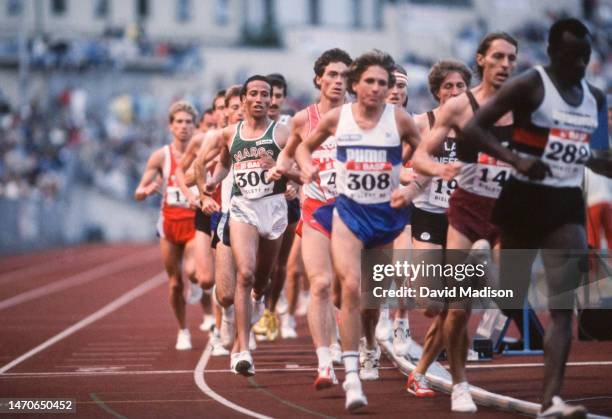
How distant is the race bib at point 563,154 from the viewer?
329 inches

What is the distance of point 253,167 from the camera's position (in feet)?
39.1

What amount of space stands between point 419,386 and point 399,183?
5.14 feet

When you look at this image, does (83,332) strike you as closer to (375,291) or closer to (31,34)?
(375,291)

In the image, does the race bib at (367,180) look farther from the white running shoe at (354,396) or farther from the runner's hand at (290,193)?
the runner's hand at (290,193)

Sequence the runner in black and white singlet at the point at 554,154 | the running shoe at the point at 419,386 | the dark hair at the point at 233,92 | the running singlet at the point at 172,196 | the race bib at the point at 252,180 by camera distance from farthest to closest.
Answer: the running singlet at the point at 172,196 < the dark hair at the point at 233,92 < the race bib at the point at 252,180 < the running shoe at the point at 419,386 < the runner in black and white singlet at the point at 554,154

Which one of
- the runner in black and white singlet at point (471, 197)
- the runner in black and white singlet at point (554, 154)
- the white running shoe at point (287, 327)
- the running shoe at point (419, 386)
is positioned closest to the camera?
the runner in black and white singlet at point (554, 154)

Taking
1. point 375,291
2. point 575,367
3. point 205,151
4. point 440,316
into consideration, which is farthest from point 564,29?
point 205,151

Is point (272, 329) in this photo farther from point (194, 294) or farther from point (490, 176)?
point (490, 176)

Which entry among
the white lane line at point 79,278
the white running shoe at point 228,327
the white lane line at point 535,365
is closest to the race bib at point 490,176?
the white lane line at point 535,365

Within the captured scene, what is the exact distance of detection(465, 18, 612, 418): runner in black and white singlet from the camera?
8.29 meters

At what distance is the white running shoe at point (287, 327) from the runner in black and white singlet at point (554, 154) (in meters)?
7.20

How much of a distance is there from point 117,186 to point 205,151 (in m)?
33.3

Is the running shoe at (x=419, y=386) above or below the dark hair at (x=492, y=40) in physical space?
below

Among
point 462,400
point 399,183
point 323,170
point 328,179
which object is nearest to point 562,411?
point 462,400
